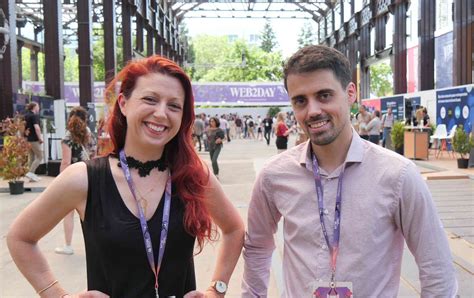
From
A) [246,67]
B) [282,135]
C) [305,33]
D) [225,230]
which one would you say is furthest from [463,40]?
[305,33]

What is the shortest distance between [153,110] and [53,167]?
1255cm

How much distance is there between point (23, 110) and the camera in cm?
1422

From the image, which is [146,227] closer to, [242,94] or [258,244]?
[258,244]

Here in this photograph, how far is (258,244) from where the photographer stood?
2080mm

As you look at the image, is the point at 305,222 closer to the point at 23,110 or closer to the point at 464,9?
the point at 23,110

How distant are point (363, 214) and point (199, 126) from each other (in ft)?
69.6

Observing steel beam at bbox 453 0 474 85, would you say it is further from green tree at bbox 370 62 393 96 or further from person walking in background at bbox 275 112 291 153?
green tree at bbox 370 62 393 96

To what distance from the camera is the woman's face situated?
1958 millimetres

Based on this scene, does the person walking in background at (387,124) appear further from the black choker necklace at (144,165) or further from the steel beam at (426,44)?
the black choker necklace at (144,165)

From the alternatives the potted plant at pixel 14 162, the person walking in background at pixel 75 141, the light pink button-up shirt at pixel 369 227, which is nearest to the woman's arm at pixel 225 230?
the light pink button-up shirt at pixel 369 227

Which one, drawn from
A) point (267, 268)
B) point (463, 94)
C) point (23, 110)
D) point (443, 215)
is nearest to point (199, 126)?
point (23, 110)

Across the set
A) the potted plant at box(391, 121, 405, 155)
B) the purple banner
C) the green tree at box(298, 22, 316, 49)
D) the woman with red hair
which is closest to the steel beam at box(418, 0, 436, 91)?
the potted plant at box(391, 121, 405, 155)

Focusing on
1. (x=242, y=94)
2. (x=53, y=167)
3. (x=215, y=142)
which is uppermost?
(x=242, y=94)

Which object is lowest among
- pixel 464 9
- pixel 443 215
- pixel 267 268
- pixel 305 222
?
pixel 443 215
